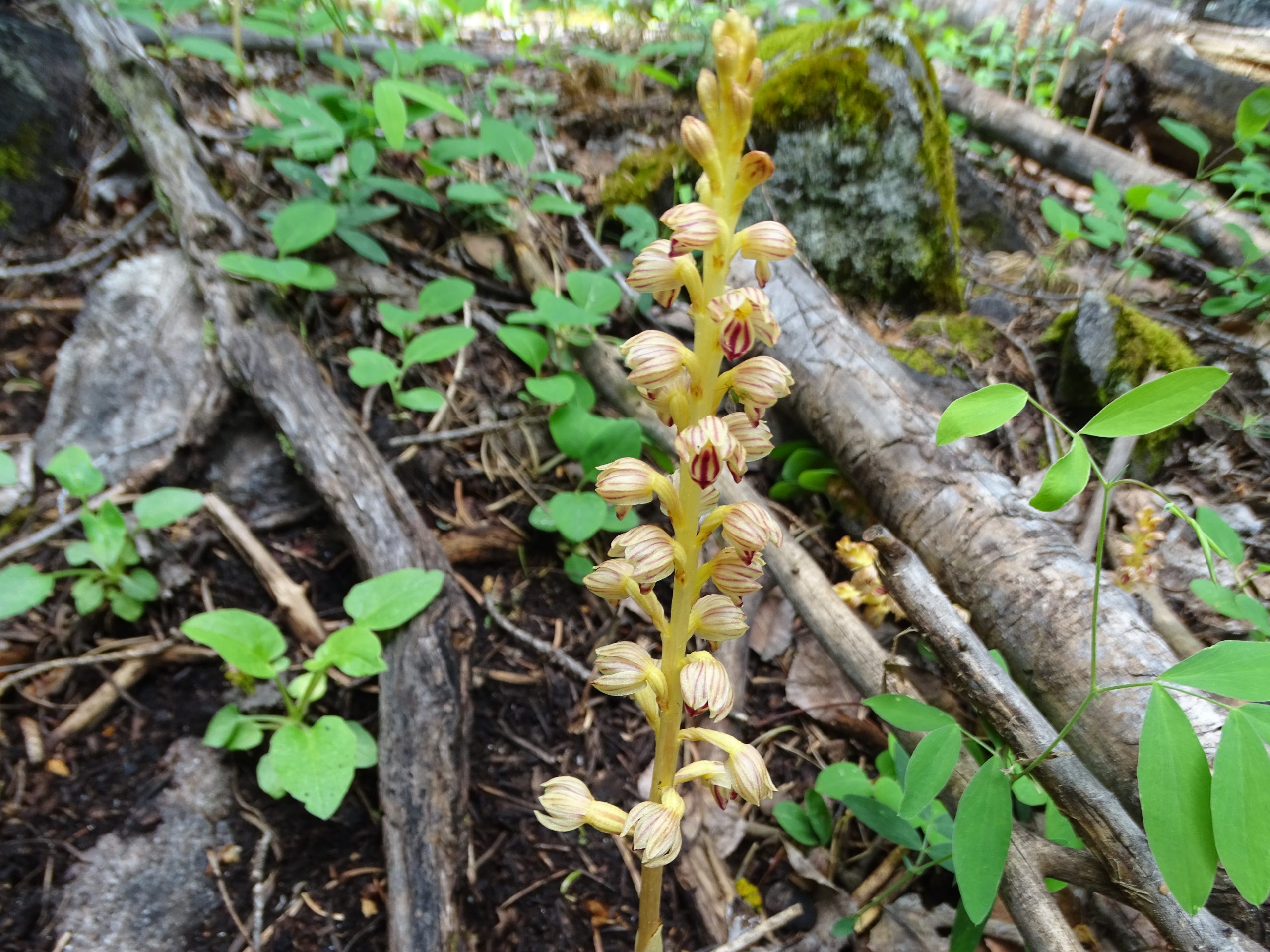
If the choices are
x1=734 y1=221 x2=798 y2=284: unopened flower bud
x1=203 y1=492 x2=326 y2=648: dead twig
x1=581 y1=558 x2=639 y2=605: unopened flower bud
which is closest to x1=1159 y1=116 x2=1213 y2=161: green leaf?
x1=734 y1=221 x2=798 y2=284: unopened flower bud

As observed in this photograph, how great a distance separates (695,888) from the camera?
2.24m

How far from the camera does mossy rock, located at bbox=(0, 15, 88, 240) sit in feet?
11.4

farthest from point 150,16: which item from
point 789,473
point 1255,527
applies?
point 1255,527

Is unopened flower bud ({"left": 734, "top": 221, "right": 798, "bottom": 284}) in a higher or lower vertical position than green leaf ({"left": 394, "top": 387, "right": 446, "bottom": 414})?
higher

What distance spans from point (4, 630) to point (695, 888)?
243 centimetres

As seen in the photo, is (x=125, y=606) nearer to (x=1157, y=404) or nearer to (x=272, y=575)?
(x=272, y=575)

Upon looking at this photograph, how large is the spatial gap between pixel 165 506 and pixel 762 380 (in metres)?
2.05

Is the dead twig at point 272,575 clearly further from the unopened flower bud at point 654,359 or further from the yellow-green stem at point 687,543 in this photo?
the unopened flower bud at point 654,359

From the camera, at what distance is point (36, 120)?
3576 millimetres

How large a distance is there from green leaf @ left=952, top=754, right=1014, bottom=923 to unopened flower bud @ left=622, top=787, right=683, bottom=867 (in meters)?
0.60

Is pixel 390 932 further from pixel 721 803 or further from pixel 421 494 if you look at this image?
pixel 421 494

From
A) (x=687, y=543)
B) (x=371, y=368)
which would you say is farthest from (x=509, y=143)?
(x=687, y=543)

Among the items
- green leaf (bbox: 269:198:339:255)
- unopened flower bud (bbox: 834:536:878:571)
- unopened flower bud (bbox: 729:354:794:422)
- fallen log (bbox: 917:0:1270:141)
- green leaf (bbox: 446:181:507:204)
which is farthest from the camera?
fallen log (bbox: 917:0:1270:141)

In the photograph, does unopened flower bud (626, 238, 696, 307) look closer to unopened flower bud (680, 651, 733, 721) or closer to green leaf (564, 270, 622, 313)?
unopened flower bud (680, 651, 733, 721)
